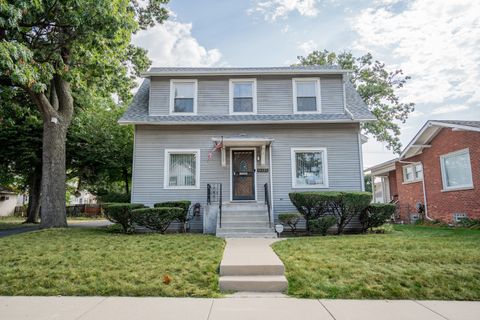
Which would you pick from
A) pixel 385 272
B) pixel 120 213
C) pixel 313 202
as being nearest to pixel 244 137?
→ pixel 313 202

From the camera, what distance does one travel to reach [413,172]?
14461 mm

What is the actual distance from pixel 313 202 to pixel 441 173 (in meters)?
7.22

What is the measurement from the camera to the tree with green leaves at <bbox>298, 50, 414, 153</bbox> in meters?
20.8

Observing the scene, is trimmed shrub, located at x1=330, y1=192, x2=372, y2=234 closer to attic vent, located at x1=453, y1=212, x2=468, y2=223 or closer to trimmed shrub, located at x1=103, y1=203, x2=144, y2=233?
attic vent, located at x1=453, y1=212, x2=468, y2=223

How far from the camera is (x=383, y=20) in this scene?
1113 cm

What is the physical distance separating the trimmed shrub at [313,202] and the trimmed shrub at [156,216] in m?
3.80

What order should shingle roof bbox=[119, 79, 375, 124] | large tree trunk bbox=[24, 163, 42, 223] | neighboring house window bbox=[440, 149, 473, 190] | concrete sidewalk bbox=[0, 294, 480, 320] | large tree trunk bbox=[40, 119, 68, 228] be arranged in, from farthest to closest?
large tree trunk bbox=[24, 163, 42, 223]
neighboring house window bbox=[440, 149, 473, 190]
shingle roof bbox=[119, 79, 375, 124]
large tree trunk bbox=[40, 119, 68, 228]
concrete sidewalk bbox=[0, 294, 480, 320]

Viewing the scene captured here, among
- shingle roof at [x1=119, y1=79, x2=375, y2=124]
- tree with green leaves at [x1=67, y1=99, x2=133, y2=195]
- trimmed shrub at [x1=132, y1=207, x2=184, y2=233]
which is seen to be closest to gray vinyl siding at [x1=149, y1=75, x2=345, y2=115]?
shingle roof at [x1=119, y1=79, x2=375, y2=124]

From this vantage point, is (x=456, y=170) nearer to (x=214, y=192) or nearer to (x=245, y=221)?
(x=245, y=221)

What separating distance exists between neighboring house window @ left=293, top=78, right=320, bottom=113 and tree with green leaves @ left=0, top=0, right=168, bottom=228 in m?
6.34

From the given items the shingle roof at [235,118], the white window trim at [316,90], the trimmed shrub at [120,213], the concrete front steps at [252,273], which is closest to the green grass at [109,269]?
the concrete front steps at [252,273]

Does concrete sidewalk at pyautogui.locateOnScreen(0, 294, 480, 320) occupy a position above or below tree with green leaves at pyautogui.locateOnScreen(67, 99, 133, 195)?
below

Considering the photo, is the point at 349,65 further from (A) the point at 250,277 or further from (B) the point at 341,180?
(A) the point at 250,277

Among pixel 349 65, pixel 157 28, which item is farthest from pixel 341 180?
pixel 349 65
